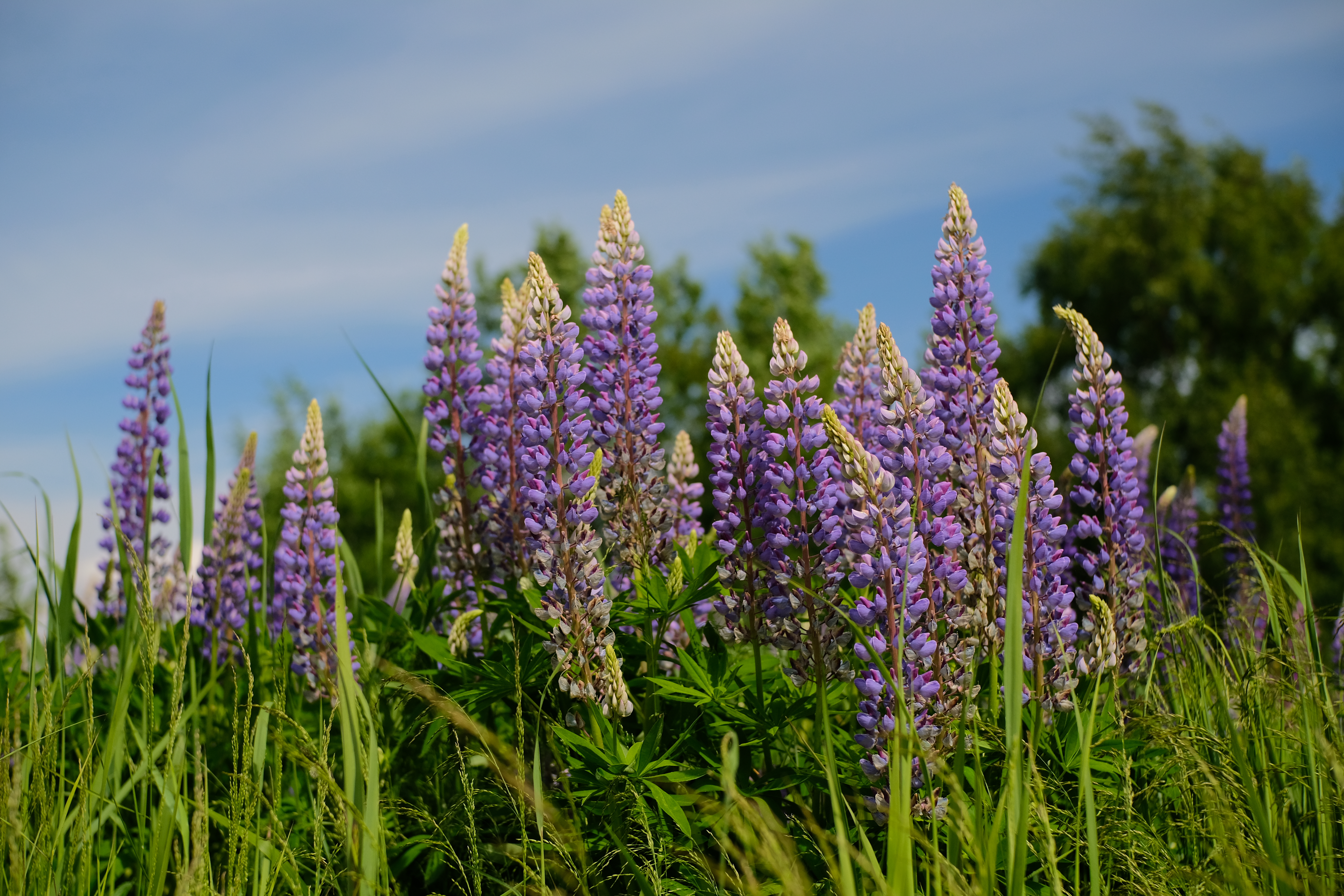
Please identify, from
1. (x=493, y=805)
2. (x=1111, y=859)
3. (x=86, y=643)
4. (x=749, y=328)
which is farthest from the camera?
(x=749, y=328)

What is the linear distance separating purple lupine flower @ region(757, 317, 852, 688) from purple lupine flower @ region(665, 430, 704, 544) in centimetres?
109

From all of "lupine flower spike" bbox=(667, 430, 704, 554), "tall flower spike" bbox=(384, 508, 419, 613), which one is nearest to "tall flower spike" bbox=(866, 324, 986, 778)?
"lupine flower spike" bbox=(667, 430, 704, 554)

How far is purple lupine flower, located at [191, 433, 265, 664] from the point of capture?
5.59m

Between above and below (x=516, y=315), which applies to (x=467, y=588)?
below

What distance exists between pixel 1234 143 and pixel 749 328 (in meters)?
19.6

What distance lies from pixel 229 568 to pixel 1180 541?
5.29m

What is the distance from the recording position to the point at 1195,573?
4.44 m

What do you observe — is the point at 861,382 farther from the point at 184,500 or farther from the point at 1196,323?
the point at 1196,323

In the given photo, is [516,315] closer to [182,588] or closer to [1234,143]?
[182,588]

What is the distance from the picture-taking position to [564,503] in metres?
3.65

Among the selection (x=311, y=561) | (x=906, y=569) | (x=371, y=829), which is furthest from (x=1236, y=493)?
(x=371, y=829)

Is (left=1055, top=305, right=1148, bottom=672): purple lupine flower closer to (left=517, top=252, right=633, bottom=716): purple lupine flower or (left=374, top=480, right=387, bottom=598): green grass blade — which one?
(left=517, top=252, right=633, bottom=716): purple lupine flower

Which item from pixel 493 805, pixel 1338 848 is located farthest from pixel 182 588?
pixel 1338 848

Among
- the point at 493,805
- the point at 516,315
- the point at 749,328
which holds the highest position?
the point at 749,328
